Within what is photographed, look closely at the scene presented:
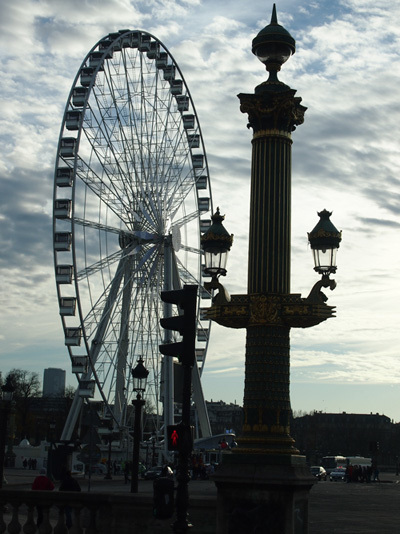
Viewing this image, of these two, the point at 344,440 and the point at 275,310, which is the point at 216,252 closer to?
the point at 275,310

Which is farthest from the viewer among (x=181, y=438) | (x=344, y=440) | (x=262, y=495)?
(x=344, y=440)

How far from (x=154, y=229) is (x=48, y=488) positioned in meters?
24.7

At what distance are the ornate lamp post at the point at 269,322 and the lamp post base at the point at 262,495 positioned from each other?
13 mm

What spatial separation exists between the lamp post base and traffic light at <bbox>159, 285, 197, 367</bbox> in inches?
112

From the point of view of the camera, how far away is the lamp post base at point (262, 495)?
38.2 feet

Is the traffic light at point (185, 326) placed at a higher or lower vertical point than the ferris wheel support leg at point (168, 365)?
lower

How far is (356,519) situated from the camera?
22.7 m

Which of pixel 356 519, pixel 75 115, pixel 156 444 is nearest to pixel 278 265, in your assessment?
pixel 356 519

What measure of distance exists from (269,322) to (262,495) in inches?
92.1

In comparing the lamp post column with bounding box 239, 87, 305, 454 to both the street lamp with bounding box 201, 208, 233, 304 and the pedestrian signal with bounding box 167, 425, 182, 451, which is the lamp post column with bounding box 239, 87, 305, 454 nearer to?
the street lamp with bounding box 201, 208, 233, 304

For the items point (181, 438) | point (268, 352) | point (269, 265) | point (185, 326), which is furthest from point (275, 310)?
point (181, 438)

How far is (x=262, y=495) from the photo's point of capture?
38.4 ft

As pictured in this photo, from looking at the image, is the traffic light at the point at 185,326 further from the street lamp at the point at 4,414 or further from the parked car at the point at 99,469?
the parked car at the point at 99,469

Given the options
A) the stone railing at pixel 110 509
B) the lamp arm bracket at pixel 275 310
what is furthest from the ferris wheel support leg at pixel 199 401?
the lamp arm bracket at pixel 275 310
